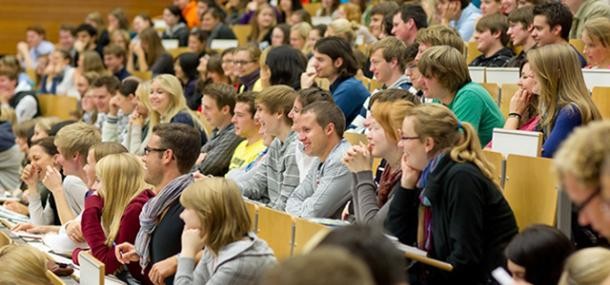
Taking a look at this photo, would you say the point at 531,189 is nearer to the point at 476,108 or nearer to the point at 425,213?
the point at 425,213

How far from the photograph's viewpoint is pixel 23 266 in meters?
3.47

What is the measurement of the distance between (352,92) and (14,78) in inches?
172

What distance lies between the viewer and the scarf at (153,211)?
13.6 feet

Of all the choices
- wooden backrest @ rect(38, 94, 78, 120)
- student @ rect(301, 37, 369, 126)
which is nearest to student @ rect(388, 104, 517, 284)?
student @ rect(301, 37, 369, 126)

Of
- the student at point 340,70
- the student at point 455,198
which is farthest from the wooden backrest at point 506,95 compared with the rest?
the student at point 455,198

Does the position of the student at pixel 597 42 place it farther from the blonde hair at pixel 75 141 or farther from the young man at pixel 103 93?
the young man at pixel 103 93

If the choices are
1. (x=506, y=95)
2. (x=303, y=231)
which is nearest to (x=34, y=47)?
(x=506, y=95)

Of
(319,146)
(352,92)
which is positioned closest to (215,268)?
(319,146)

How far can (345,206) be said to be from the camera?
14.4ft

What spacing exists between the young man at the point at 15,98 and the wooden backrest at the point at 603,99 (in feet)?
18.1

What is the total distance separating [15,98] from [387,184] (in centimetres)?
571

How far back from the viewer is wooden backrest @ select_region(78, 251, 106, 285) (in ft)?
11.5

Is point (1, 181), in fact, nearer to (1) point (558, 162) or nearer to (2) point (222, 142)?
(2) point (222, 142)

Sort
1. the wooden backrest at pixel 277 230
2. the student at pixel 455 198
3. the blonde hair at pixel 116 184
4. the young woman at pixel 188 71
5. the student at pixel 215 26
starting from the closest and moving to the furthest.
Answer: the student at pixel 455 198 < the wooden backrest at pixel 277 230 < the blonde hair at pixel 116 184 < the young woman at pixel 188 71 < the student at pixel 215 26
